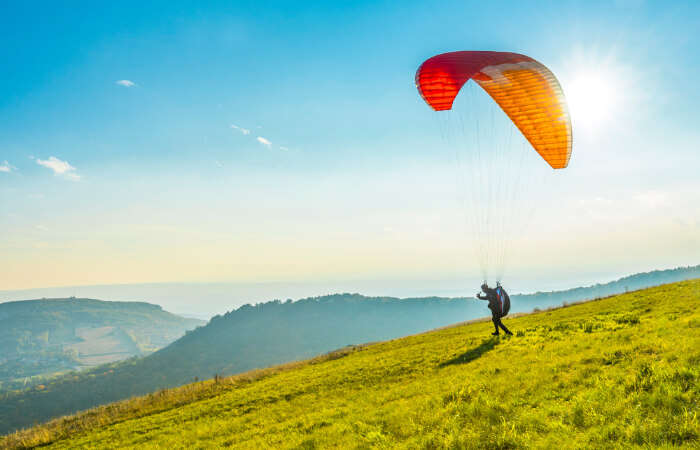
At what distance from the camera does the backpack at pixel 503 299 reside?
1842 cm

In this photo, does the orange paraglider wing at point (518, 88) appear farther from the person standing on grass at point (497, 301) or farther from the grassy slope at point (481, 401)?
the grassy slope at point (481, 401)

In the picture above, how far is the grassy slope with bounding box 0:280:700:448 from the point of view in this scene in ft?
20.9

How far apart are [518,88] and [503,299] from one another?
35.3 ft

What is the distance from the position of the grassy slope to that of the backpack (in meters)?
1.57

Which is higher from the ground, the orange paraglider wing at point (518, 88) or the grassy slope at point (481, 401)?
the orange paraglider wing at point (518, 88)

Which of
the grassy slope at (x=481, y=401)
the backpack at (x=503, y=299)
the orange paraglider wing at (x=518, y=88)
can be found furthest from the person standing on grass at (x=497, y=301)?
the orange paraglider wing at (x=518, y=88)

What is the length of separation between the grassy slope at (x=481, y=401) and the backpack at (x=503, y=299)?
5.16 feet

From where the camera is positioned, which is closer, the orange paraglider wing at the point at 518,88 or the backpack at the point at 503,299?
the orange paraglider wing at the point at 518,88

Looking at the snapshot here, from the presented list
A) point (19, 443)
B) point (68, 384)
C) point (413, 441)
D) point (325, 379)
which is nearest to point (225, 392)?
point (325, 379)

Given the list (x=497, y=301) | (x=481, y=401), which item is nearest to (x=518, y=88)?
(x=497, y=301)

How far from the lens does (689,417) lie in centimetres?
557

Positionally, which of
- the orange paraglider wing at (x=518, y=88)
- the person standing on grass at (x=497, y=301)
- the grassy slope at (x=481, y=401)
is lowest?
the grassy slope at (x=481, y=401)

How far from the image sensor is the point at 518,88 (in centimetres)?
1514

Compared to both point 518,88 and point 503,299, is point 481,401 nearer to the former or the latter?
point 503,299
